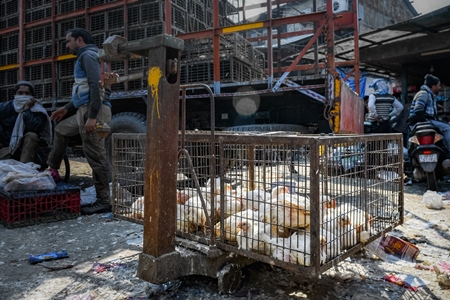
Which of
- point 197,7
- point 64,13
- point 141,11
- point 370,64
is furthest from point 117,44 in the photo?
point 370,64

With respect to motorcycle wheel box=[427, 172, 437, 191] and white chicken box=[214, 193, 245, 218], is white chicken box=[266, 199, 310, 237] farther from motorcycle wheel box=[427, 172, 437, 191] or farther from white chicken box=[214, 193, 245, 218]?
motorcycle wheel box=[427, 172, 437, 191]

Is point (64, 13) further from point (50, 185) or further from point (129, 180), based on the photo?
point (129, 180)

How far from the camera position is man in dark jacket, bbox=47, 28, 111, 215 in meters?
3.57

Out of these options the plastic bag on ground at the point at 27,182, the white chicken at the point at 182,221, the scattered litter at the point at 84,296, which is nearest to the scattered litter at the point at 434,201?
the white chicken at the point at 182,221

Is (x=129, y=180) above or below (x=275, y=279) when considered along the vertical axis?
above

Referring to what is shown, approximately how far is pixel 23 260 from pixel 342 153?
7.63ft

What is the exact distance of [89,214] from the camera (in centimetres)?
373

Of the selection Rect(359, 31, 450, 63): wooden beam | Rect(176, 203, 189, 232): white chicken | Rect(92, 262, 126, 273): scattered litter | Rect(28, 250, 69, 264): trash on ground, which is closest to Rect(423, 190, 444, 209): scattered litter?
Rect(176, 203, 189, 232): white chicken

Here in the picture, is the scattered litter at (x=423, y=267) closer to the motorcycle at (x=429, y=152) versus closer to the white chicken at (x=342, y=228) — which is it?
the white chicken at (x=342, y=228)

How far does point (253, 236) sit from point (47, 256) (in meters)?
1.59

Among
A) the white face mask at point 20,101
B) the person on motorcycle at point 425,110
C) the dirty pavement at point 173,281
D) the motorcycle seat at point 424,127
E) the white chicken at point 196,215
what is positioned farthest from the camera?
the white face mask at point 20,101

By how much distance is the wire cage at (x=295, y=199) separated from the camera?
5.36 feet

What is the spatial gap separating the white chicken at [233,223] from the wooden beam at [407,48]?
312 inches

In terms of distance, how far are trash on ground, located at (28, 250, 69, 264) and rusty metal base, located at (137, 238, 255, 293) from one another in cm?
103
